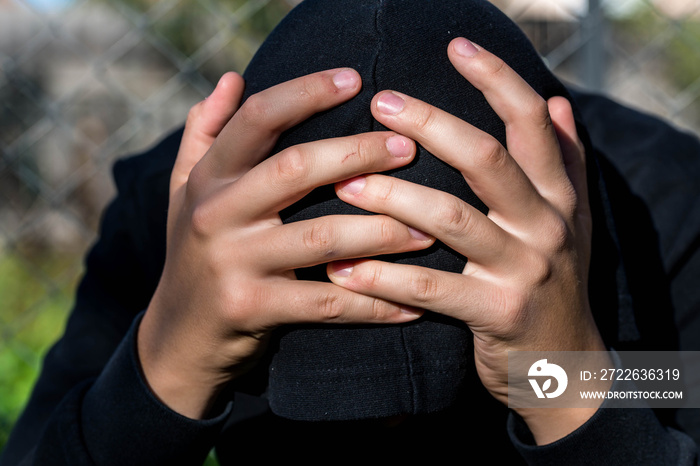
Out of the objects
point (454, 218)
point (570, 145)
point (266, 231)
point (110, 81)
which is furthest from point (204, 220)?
point (110, 81)

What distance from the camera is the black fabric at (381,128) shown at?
70 cm

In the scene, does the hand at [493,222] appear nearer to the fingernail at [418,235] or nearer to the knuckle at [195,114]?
the fingernail at [418,235]

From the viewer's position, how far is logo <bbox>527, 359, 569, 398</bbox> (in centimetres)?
77

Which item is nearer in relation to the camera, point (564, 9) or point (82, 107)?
point (564, 9)

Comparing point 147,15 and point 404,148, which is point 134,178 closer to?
point 404,148

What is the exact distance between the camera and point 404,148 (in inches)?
26.4

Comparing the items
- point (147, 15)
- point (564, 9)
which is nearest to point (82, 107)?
point (147, 15)

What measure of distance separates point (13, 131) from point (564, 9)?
219 centimetres

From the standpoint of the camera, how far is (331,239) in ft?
2.13

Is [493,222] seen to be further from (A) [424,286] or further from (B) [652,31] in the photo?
(B) [652,31]

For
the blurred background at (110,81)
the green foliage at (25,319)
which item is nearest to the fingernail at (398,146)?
the blurred background at (110,81)

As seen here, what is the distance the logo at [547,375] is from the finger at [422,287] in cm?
13

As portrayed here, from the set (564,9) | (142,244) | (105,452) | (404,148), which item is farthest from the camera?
(564,9)

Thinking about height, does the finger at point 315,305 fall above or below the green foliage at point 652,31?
above
